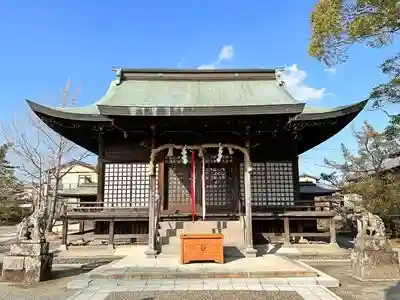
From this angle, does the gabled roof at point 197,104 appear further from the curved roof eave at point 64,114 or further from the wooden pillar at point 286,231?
the wooden pillar at point 286,231

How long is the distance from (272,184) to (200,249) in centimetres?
652

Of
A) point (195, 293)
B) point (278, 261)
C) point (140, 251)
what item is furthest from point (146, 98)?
point (195, 293)

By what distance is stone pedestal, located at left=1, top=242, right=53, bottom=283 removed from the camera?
8156mm

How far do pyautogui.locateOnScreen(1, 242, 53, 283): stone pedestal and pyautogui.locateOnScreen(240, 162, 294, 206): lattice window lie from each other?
8.73 meters

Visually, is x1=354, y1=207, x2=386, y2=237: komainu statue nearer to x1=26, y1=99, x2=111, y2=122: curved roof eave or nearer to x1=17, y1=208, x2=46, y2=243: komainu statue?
x1=17, y1=208, x2=46, y2=243: komainu statue

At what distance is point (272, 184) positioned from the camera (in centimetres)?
1504

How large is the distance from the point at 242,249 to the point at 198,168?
14.4ft

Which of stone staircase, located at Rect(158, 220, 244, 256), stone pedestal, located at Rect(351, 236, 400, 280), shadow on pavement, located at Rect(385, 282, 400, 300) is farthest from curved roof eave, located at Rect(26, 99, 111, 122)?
shadow on pavement, located at Rect(385, 282, 400, 300)

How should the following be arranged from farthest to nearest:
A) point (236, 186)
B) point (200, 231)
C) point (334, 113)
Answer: point (236, 186) < point (334, 113) < point (200, 231)

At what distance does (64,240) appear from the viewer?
45.5ft

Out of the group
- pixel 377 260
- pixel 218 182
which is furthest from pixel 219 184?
pixel 377 260

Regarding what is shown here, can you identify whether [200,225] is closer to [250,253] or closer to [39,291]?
[250,253]

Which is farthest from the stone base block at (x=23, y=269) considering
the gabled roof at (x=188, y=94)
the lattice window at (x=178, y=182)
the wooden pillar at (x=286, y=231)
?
the wooden pillar at (x=286, y=231)

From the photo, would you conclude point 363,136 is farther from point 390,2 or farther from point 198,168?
point 390,2
